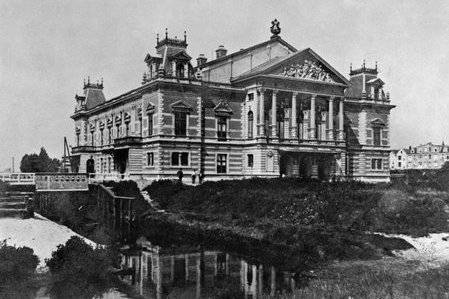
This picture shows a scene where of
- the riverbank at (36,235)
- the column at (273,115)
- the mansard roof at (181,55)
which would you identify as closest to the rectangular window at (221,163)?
the column at (273,115)

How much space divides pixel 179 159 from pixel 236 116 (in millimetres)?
8402

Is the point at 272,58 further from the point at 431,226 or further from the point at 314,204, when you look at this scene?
the point at 431,226

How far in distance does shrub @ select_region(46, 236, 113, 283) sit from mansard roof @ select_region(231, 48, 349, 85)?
32966 mm

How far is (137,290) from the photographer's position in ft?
59.0

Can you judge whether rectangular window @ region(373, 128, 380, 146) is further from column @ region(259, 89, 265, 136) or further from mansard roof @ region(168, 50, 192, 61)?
mansard roof @ region(168, 50, 192, 61)

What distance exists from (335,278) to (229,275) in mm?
4390

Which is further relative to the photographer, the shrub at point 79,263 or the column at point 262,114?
the column at point 262,114

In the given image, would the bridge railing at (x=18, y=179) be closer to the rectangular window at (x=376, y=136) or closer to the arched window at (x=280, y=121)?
the arched window at (x=280, y=121)

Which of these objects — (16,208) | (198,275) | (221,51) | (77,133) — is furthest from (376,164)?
(16,208)

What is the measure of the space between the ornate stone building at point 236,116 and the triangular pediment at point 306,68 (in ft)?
0.34

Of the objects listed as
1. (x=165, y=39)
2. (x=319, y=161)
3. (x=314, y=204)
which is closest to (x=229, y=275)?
(x=314, y=204)

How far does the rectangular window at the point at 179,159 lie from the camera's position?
47.0 m

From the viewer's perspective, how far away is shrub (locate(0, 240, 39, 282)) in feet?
54.9

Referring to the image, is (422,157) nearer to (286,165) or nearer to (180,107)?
(286,165)
